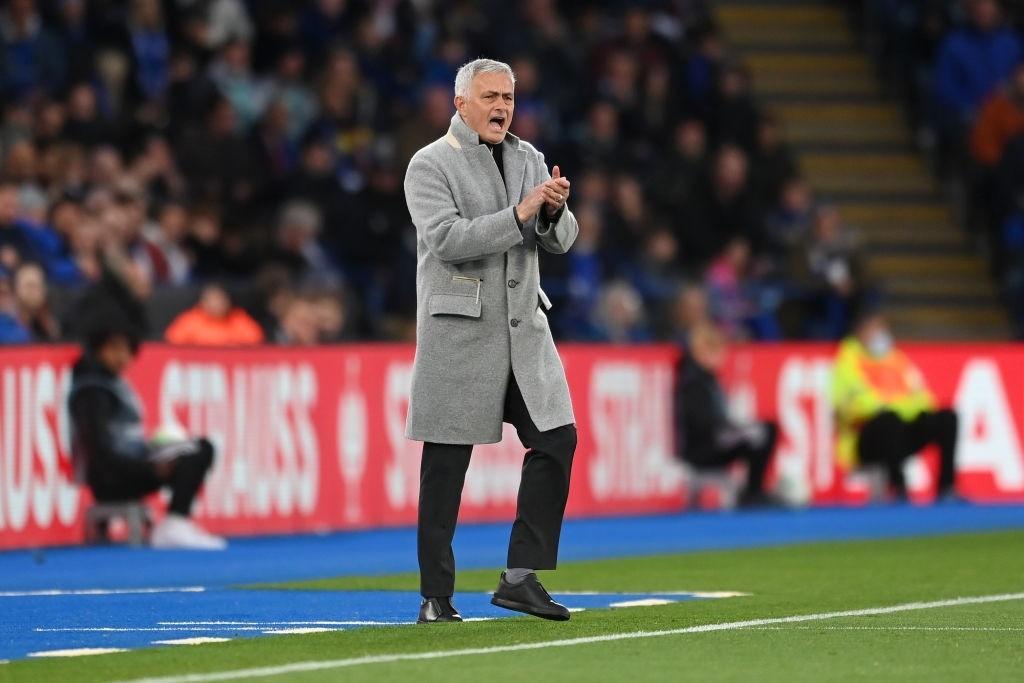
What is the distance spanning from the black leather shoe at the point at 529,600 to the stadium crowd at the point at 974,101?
16813mm

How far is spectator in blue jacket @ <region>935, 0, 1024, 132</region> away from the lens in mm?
27156

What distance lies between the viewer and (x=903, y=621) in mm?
9922

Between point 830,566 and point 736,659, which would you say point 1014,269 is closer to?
point 830,566

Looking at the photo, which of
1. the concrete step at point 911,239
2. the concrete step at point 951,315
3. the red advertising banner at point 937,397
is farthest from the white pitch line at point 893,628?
the concrete step at point 911,239

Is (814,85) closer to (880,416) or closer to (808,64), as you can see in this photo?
(808,64)

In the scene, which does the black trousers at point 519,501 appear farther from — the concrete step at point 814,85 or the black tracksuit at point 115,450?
the concrete step at point 814,85

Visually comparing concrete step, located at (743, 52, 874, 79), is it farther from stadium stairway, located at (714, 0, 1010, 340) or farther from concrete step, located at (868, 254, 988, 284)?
concrete step, located at (868, 254, 988, 284)

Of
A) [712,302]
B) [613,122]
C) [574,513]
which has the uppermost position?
[613,122]

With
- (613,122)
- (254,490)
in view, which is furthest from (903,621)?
(613,122)

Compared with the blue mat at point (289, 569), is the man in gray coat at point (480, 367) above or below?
above

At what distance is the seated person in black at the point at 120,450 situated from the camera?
15914mm

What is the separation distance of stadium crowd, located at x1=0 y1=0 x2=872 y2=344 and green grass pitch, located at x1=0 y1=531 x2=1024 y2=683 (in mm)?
6352

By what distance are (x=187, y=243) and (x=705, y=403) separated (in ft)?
15.0

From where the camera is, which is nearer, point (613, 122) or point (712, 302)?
point (712, 302)
